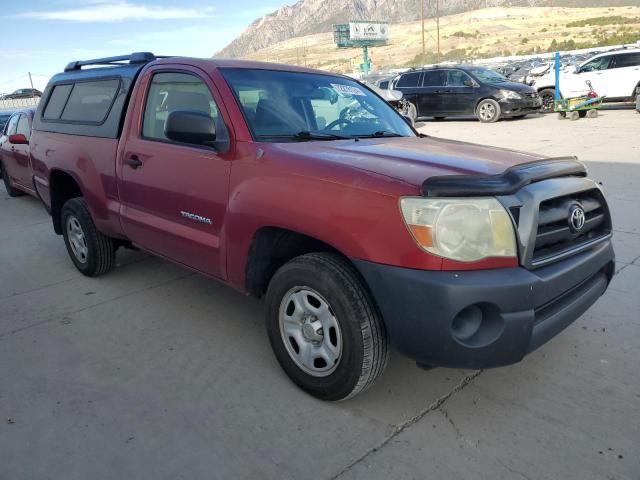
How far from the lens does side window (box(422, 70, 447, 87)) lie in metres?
16.5

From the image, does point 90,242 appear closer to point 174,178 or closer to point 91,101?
point 91,101

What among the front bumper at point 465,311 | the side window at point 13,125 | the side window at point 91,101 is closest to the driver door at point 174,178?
the side window at point 91,101

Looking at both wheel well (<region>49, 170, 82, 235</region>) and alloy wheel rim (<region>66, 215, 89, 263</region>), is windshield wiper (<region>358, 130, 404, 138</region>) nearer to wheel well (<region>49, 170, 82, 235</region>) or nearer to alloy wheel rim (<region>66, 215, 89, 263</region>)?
alloy wheel rim (<region>66, 215, 89, 263</region>)

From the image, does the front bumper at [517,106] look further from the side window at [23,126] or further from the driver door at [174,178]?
the driver door at [174,178]

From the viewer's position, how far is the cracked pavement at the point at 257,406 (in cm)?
237

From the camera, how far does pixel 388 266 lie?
2.31 meters

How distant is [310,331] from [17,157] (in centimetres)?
727

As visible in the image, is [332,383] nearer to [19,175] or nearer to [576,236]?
[576,236]

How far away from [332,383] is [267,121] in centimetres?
156

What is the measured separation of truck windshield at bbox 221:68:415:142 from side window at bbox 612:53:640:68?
1461 cm

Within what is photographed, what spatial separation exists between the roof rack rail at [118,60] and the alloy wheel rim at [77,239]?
137cm

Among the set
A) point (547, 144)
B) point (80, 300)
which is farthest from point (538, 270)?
point (547, 144)

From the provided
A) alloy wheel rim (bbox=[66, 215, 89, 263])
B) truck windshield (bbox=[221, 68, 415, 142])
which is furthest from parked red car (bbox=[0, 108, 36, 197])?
truck windshield (bbox=[221, 68, 415, 142])

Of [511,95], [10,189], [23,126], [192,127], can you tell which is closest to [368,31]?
[511,95]
